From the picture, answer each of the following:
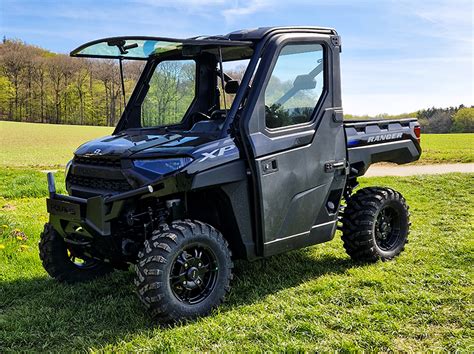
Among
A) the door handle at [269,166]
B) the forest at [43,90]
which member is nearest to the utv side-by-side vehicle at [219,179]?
the door handle at [269,166]

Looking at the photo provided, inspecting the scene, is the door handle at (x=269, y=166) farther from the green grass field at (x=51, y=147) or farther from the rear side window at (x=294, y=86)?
the green grass field at (x=51, y=147)

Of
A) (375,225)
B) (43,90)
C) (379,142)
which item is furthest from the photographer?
(43,90)

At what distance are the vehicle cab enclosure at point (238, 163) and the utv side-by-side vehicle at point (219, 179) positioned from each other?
0.04ft

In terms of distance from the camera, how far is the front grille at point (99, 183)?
179 inches

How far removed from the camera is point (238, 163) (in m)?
4.57

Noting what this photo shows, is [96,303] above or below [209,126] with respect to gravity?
below

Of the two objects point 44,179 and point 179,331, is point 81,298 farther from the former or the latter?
point 44,179

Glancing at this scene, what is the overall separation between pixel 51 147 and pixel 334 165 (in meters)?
29.7

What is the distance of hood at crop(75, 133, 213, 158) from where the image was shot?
14.5 ft

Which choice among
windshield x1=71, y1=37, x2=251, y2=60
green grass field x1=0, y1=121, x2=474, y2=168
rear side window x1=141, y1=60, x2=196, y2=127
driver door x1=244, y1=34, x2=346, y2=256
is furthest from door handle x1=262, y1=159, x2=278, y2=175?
green grass field x1=0, y1=121, x2=474, y2=168

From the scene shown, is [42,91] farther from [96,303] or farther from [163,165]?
[163,165]

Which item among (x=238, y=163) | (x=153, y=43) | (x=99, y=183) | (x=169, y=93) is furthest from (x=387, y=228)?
(x=153, y=43)

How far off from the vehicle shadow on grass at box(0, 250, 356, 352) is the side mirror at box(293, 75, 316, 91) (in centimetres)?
191

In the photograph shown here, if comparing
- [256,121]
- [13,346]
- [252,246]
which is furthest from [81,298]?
[256,121]
